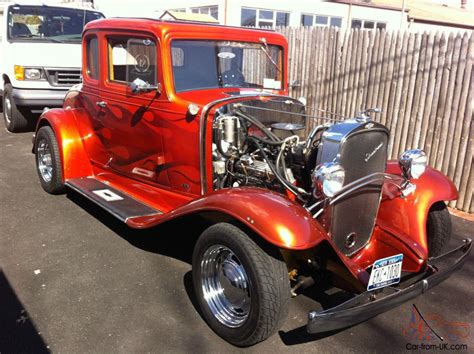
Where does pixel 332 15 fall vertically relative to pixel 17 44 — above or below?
above

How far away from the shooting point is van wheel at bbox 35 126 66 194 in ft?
15.1

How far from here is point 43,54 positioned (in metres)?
Answer: 7.20

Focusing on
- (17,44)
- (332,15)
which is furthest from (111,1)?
(17,44)

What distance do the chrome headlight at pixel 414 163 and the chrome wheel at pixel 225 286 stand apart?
1486mm

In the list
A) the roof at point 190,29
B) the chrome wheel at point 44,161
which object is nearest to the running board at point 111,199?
the chrome wheel at point 44,161

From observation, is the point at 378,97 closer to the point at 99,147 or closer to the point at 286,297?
the point at 99,147

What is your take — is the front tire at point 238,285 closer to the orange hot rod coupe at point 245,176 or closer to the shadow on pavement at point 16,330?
the orange hot rod coupe at point 245,176

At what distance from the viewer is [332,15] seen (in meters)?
17.0

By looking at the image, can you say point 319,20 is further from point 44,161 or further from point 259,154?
point 259,154

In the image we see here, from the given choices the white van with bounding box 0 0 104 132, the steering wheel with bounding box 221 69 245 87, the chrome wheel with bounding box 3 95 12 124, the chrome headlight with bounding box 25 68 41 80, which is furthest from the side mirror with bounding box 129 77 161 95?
the chrome wheel with bounding box 3 95 12 124

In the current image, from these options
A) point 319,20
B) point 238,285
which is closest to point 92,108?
point 238,285

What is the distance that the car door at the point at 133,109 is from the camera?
3684 mm

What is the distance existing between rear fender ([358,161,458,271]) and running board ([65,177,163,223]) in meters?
1.87

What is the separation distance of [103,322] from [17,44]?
620 cm
